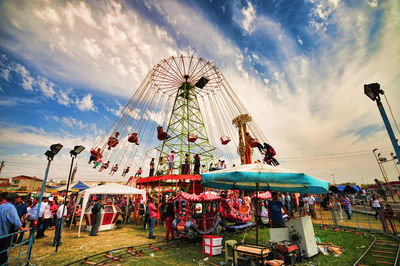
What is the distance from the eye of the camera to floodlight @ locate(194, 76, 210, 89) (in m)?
20.5

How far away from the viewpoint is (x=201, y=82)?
21000mm

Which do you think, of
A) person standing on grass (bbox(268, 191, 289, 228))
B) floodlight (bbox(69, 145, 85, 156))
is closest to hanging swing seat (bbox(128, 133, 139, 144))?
floodlight (bbox(69, 145, 85, 156))

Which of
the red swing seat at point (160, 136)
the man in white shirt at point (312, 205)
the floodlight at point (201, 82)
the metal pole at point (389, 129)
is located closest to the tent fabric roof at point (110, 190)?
the red swing seat at point (160, 136)

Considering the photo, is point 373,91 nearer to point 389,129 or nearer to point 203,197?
point 389,129

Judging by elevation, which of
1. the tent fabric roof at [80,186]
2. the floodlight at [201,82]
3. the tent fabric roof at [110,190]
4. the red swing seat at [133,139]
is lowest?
the tent fabric roof at [110,190]

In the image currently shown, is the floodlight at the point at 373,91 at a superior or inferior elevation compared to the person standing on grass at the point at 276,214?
superior

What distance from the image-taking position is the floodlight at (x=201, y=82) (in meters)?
20.5

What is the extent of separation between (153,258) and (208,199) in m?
3.82

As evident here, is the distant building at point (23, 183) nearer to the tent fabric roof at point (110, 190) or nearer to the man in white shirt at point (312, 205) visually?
the tent fabric roof at point (110, 190)

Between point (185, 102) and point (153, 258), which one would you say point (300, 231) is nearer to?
point (153, 258)

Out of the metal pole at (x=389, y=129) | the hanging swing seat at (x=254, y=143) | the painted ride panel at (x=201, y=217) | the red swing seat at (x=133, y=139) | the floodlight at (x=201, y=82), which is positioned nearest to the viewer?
the metal pole at (x=389, y=129)

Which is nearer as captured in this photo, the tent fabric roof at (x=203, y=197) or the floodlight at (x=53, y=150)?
the floodlight at (x=53, y=150)

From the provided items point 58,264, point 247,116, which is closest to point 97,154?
point 58,264

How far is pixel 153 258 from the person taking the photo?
652 centimetres
